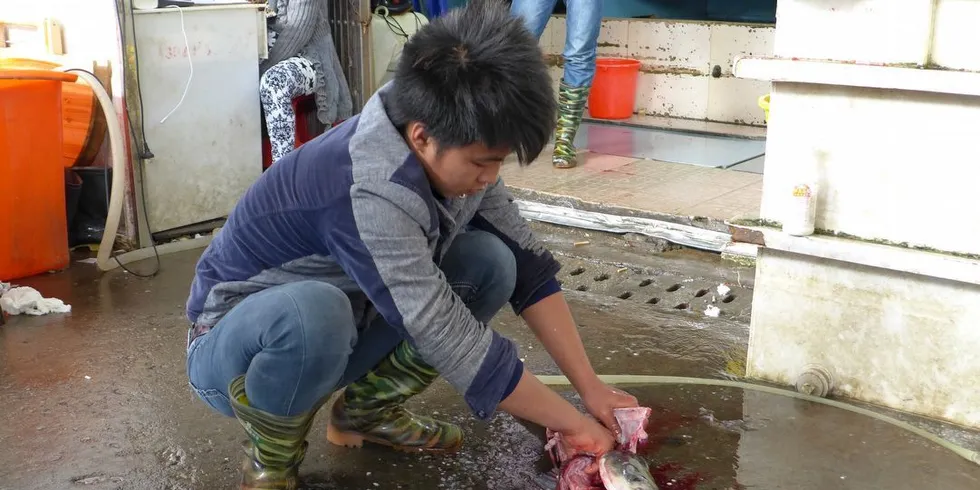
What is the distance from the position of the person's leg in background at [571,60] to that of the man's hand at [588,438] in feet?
9.65

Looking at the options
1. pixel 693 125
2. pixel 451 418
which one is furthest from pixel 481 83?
pixel 693 125

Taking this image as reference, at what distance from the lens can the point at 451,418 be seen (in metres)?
2.64

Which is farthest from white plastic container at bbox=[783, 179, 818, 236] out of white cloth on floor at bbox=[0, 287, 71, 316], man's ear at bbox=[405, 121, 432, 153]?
white cloth on floor at bbox=[0, 287, 71, 316]

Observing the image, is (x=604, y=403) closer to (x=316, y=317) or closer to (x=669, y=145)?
(x=316, y=317)

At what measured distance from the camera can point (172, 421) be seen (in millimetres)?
2641

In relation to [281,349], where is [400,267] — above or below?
above

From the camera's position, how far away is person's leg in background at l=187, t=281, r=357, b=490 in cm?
193

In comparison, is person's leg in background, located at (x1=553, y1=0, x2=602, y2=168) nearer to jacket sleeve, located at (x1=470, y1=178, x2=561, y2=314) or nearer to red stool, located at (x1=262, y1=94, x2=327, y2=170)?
red stool, located at (x1=262, y1=94, x2=327, y2=170)

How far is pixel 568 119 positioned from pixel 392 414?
111 inches

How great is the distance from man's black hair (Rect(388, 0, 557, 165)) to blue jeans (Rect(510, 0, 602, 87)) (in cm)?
308

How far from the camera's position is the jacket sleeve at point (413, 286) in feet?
6.01

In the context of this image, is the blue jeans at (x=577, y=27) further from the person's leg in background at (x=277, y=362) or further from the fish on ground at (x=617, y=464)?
the person's leg in background at (x=277, y=362)

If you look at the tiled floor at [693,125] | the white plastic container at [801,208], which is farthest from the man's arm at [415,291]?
the tiled floor at [693,125]

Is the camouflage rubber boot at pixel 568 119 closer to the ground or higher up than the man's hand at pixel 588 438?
higher up
